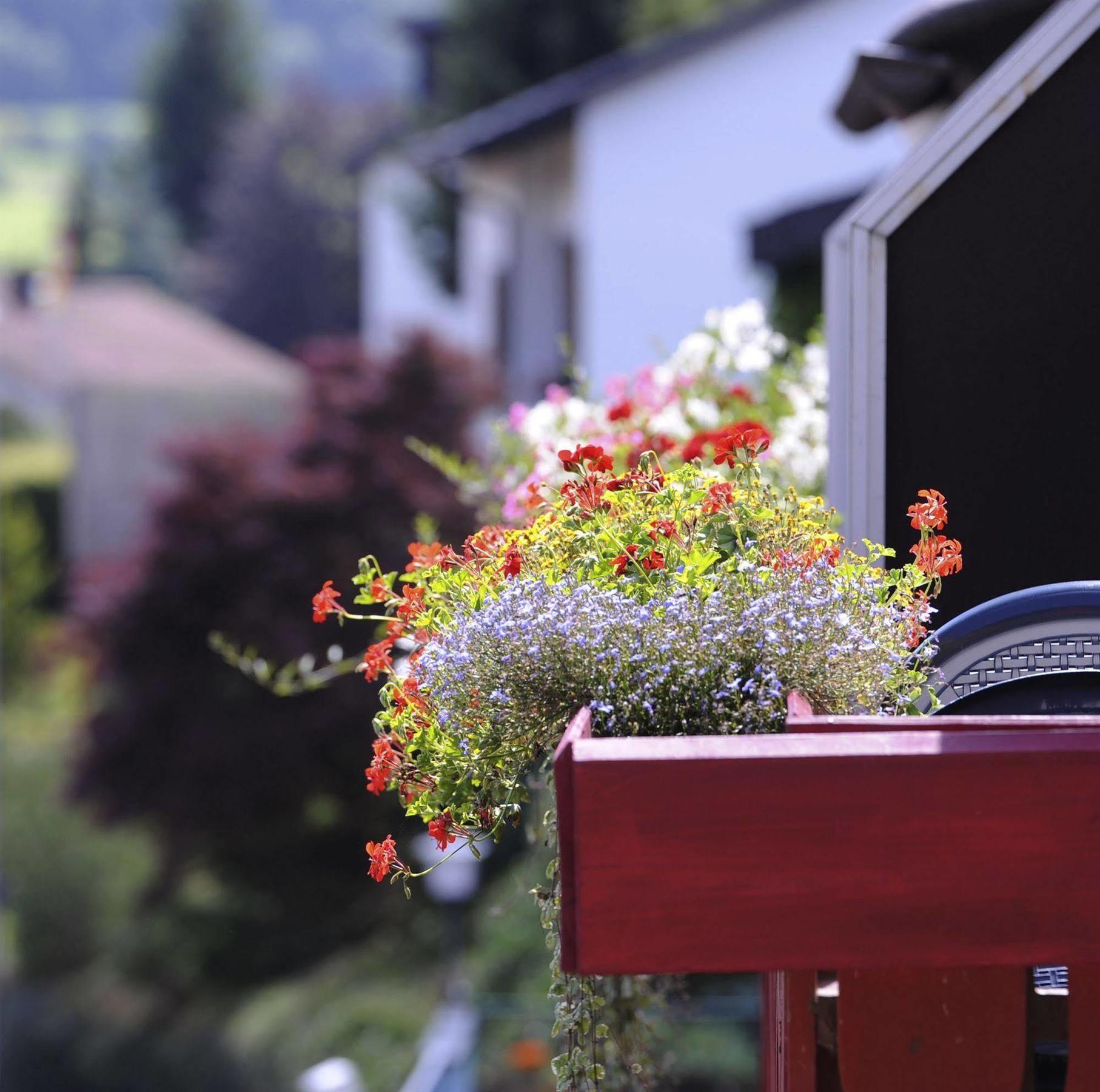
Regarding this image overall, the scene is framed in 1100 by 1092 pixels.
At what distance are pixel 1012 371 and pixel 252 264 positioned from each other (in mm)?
52879

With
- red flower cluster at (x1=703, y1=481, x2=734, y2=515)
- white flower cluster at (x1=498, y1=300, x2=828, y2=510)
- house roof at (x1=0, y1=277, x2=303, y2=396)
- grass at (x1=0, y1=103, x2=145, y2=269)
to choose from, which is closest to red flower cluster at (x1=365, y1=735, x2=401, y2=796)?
red flower cluster at (x1=703, y1=481, x2=734, y2=515)

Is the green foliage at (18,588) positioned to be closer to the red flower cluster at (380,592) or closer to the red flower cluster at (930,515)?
the red flower cluster at (380,592)

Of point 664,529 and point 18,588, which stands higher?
point 664,529

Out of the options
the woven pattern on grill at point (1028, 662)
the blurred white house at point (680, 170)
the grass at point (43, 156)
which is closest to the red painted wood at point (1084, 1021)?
the woven pattern on grill at point (1028, 662)

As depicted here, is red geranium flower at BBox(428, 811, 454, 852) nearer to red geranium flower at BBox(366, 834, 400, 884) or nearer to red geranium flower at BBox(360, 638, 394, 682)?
red geranium flower at BBox(366, 834, 400, 884)

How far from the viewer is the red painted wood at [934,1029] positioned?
54.7 inches

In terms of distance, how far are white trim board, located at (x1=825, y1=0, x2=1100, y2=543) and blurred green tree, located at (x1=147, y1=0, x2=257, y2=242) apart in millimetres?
61967

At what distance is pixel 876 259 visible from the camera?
252cm

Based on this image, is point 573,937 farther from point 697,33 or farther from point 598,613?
point 697,33

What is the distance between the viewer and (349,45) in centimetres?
12031

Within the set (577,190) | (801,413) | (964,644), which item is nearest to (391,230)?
(577,190)

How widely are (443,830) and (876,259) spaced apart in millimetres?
1357

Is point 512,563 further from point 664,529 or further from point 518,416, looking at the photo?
point 518,416

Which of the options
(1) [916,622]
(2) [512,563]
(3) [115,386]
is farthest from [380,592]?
(3) [115,386]
